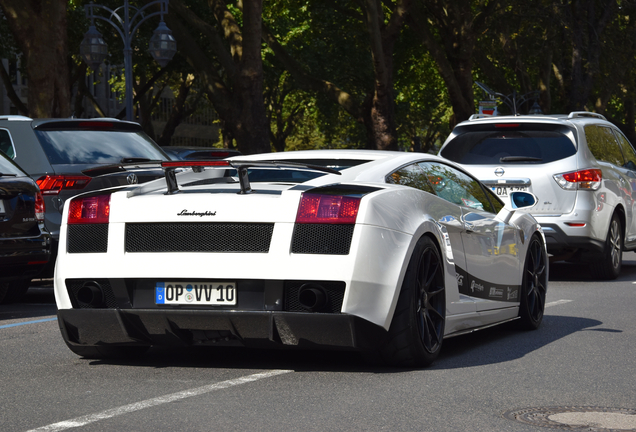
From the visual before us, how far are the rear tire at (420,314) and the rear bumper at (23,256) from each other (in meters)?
4.10

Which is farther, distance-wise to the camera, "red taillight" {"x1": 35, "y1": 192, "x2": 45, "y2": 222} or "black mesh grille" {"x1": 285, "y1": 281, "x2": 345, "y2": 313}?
"red taillight" {"x1": 35, "y1": 192, "x2": 45, "y2": 222}

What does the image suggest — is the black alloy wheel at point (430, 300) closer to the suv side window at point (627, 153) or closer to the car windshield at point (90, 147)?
the car windshield at point (90, 147)

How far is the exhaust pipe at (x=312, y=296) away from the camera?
5668 mm

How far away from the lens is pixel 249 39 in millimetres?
21562

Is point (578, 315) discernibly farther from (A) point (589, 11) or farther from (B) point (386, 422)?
(A) point (589, 11)

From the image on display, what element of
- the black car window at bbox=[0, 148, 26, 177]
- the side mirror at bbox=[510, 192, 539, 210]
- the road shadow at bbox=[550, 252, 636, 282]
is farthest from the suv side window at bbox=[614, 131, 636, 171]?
the black car window at bbox=[0, 148, 26, 177]

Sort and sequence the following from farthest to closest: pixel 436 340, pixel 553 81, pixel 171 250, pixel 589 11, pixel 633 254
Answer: pixel 553 81
pixel 589 11
pixel 633 254
pixel 436 340
pixel 171 250

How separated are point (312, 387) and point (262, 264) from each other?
0.68 meters

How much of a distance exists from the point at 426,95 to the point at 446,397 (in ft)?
159

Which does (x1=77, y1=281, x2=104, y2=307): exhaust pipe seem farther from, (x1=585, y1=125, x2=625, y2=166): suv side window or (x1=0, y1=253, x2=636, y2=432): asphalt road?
(x1=585, y1=125, x2=625, y2=166): suv side window

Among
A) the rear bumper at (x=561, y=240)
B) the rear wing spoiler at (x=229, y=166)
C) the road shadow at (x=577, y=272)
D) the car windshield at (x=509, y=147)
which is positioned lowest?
the road shadow at (x=577, y=272)

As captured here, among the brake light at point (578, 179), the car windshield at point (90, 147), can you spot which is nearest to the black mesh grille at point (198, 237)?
the car windshield at point (90, 147)

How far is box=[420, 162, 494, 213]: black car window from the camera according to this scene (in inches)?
277

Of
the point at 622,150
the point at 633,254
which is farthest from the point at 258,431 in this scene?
the point at 633,254
